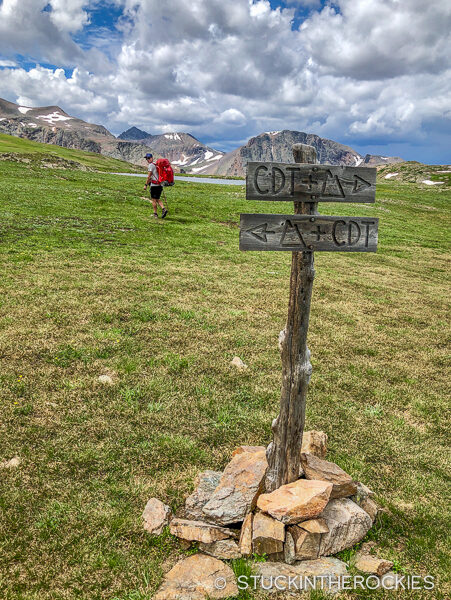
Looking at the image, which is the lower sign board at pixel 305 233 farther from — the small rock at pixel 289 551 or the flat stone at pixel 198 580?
the flat stone at pixel 198 580

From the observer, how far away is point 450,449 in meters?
6.82

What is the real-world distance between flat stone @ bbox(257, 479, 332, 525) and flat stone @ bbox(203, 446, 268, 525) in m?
0.26

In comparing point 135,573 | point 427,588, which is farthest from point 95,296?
point 427,588

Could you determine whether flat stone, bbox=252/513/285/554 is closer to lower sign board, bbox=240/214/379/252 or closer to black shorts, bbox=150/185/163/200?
lower sign board, bbox=240/214/379/252

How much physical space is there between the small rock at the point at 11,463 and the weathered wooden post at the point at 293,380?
12.1ft

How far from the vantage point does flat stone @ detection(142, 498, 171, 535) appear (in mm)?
4816

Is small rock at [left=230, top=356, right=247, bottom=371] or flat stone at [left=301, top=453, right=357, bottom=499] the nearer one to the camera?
flat stone at [left=301, top=453, right=357, bottom=499]

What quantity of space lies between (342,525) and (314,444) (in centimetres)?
142

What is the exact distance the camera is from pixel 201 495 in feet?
17.2

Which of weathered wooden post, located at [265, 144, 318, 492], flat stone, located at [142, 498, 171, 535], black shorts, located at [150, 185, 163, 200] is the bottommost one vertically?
flat stone, located at [142, 498, 171, 535]

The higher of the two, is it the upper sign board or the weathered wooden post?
the upper sign board

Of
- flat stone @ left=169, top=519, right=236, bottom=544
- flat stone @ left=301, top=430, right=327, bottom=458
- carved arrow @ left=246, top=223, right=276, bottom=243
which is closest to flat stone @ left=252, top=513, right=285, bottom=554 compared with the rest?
flat stone @ left=169, top=519, right=236, bottom=544

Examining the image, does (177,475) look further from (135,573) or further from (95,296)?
(95,296)

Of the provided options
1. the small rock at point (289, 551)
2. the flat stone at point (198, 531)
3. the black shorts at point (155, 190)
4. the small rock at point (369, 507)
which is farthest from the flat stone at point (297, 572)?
the black shorts at point (155, 190)
